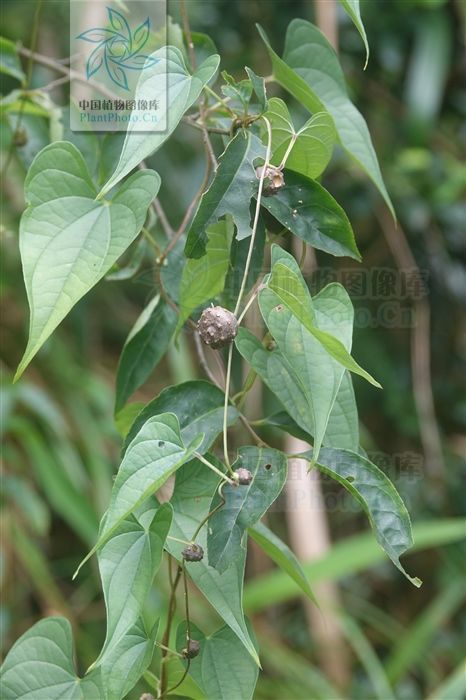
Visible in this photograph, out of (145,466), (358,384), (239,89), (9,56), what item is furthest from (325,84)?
(358,384)

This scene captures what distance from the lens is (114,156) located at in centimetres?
67

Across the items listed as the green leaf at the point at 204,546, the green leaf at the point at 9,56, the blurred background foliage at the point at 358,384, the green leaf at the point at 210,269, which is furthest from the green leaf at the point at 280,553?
the blurred background foliage at the point at 358,384

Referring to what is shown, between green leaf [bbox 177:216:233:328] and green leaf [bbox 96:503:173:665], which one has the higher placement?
green leaf [bbox 177:216:233:328]

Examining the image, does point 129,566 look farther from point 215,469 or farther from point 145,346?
point 145,346

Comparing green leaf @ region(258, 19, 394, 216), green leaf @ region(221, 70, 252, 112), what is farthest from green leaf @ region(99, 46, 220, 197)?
green leaf @ region(258, 19, 394, 216)

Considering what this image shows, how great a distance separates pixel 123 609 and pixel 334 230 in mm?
236

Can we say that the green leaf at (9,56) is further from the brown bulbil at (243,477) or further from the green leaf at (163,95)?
the brown bulbil at (243,477)

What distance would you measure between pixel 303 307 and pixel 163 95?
158mm

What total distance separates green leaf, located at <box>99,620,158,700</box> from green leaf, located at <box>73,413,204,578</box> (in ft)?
0.21

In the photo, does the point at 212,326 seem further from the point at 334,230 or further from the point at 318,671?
the point at 318,671

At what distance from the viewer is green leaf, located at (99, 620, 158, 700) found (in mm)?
414

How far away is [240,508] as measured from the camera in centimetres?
42

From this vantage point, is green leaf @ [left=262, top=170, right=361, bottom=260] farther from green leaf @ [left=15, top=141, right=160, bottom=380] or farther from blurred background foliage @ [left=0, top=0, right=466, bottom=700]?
blurred background foliage @ [left=0, top=0, right=466, bottom=700]

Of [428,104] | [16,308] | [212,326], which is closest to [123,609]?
[212,326]
